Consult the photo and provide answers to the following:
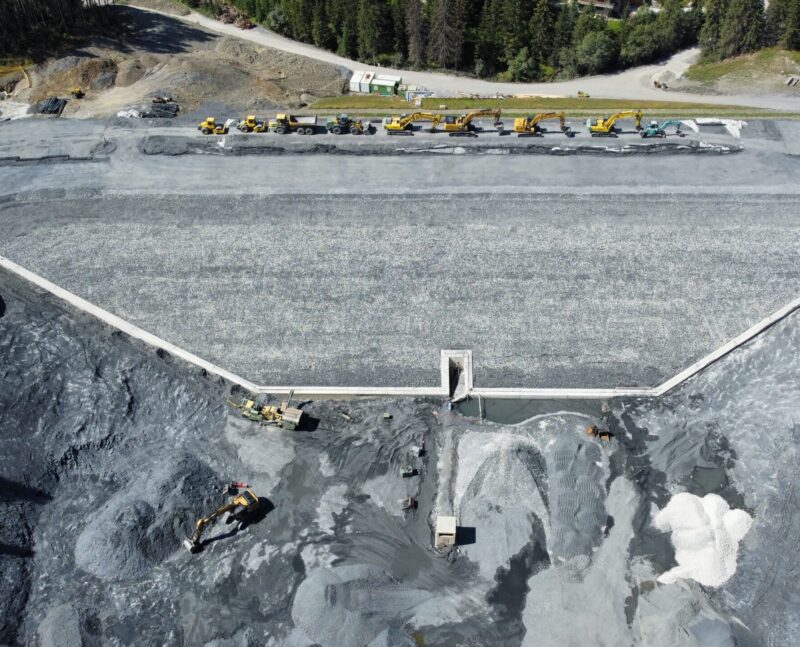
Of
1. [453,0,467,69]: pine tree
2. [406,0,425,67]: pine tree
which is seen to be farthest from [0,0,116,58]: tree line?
[453,0,467,69]: pine tree

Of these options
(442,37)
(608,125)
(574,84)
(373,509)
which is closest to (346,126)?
(608,125)

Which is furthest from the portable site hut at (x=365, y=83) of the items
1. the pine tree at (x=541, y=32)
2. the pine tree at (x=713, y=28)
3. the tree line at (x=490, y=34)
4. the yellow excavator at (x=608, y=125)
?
the pine tree at (x=713, y=28)

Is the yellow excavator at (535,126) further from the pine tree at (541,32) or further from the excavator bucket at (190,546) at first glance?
the excavator bucket at (190,546)

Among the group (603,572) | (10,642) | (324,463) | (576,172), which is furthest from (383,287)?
(10,642)

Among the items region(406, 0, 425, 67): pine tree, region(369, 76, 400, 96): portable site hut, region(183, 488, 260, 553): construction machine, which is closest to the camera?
region(183, 488, 260, 553): construction machine

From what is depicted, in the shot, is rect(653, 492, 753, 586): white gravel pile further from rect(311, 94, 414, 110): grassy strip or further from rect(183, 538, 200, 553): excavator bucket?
rect(311, 94, 414, 110): grassy strip
